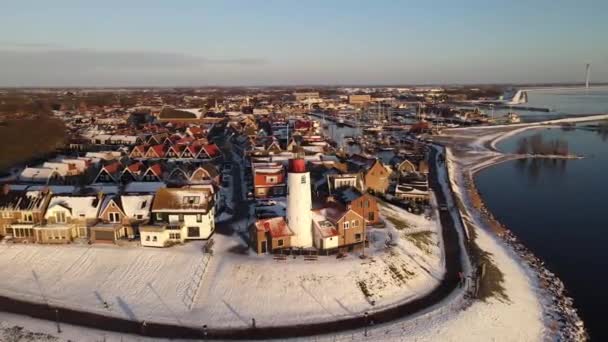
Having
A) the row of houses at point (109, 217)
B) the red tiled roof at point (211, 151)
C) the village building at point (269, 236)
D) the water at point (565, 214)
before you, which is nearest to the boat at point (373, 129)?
the water at point (565, 214)

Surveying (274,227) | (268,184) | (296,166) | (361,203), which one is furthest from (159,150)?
(296,166)

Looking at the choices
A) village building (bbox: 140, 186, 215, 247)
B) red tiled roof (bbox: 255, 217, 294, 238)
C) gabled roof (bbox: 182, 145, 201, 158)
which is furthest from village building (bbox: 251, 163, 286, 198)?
gabled roof (bbox: 182, 145, 201, 158)

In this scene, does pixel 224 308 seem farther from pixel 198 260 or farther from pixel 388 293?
pixel 388 293

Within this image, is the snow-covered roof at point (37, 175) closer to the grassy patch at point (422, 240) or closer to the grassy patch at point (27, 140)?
the grassy patch at point (27, 140)

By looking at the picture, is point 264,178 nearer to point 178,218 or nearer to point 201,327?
point 178,218

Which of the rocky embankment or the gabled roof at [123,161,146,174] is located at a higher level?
the gabled roof at [123,161,146,174]

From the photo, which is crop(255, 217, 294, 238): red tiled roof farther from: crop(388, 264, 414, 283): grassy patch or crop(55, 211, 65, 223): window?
crop(55, 211, 65, 223): window
